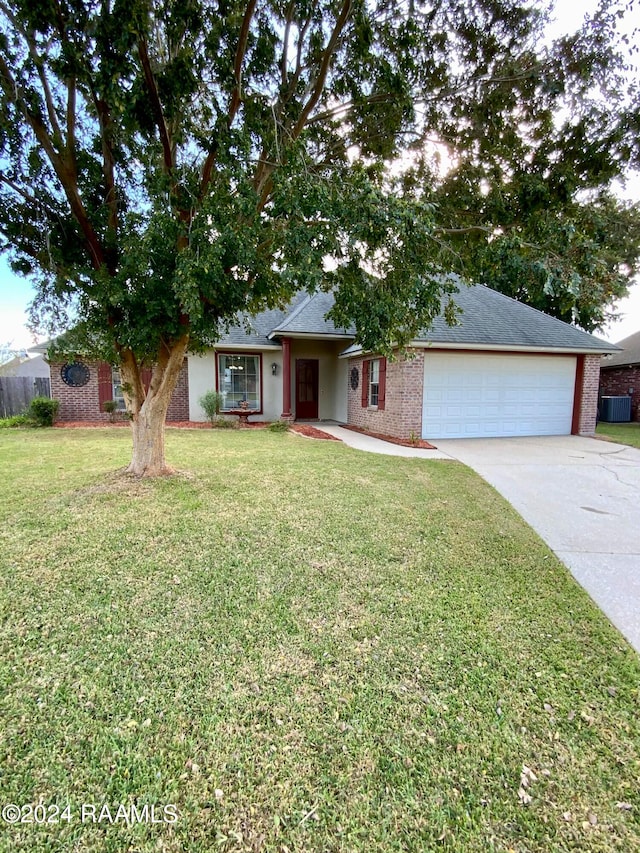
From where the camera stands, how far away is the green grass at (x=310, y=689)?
5.41ft

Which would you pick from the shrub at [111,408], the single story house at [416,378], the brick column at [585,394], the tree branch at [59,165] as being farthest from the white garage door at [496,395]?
the shrub at [111,408]

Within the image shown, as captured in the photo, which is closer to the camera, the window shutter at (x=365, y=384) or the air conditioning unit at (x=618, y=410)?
the window shutter at (x=365, y=384)

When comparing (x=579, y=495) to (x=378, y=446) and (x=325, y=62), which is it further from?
(x=325, y=62)

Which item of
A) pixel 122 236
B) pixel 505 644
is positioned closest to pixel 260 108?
pixel 122 236

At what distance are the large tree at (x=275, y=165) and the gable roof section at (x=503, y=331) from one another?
473 cm

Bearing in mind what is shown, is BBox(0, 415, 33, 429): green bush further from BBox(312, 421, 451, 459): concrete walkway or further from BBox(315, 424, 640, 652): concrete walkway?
BBox(315, 424, 640, 652): concrete walkway

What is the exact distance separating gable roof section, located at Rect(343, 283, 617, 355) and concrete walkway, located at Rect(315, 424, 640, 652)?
97.2 inches

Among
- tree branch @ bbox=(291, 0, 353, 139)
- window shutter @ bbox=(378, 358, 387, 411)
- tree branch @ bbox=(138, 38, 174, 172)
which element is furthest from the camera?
window shutter @ bbox=(378, 358, 387, 411)

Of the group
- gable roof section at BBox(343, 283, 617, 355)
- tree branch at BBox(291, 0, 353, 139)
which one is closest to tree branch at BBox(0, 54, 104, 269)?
tree branch at BBox(291, 0, 353, 139)

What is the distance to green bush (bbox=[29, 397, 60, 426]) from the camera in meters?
12.7

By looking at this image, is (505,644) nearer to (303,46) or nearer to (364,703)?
(364,703)

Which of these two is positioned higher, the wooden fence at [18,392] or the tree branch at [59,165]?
the tree branch at [59,165]

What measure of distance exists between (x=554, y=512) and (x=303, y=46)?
257 inches

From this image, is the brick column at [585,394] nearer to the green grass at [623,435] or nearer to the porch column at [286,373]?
→ the green grass at [623,435]
